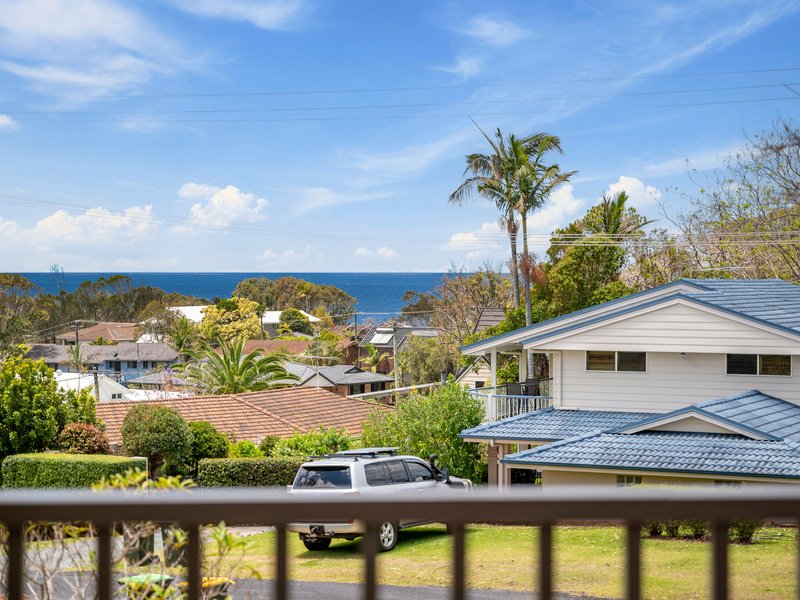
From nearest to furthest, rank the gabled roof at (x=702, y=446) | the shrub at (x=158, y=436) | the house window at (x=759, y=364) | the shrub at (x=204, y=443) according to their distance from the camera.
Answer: the gabled roof at (x=702, y=446)
the house window at (x=759, y=364)
the shrub at (x=158, y=436)
the shrub at (x=204, y=443)

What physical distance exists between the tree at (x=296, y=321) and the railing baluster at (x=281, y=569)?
99.6m

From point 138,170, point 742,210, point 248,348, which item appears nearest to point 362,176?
point 138,170

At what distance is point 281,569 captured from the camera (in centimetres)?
228

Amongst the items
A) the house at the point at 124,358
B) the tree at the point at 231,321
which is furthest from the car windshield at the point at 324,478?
the tree at the point at 231,321

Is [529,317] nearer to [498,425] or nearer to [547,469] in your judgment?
[498,425]

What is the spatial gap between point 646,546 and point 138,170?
18582 centimetres

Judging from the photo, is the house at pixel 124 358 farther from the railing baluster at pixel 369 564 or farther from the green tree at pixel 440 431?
the railing baluster at pixel 369 564

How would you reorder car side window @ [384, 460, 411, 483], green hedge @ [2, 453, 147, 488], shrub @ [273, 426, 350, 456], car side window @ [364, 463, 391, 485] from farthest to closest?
shrub @ [273, 426, 350, 456] < green hedge @ [2, 453, 147, 488] < car side window @ [384, 460, 411, 483] < car side window @ [364, 463, 391, 485]

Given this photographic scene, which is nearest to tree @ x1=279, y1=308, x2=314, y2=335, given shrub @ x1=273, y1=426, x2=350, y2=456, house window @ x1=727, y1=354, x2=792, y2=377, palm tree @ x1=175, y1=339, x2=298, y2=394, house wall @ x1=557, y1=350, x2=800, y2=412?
palm tree @ x1=175, y1=339, x2=298, y2=394

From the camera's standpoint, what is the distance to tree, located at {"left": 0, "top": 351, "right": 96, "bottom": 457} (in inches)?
915

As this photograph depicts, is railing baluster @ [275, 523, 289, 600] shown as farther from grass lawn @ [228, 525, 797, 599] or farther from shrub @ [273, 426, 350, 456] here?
shrub @ [273, 426, 350, 456]

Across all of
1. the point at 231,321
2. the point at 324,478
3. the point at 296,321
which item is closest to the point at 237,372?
the point at 324,478

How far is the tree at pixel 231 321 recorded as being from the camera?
86.4 metres

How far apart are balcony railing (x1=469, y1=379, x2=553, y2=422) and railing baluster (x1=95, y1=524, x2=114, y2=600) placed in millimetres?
23615
